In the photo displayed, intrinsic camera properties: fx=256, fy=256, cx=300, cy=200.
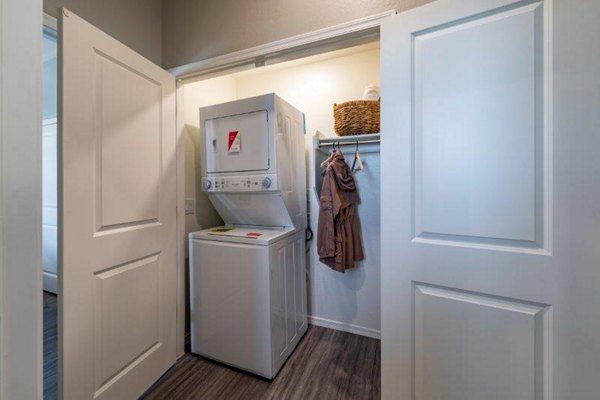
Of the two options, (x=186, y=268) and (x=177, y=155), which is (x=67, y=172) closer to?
(x=177, y=155)

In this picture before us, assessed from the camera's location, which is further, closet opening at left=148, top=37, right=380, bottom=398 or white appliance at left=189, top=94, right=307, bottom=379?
closet opening at left=148, top=37, right=380, bottom=398

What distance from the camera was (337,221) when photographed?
6.55 feet

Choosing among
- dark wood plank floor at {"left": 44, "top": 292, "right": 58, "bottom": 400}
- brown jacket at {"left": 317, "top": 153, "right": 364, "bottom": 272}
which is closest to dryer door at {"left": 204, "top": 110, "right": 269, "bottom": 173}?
brown jacket at {"left": 317, "top": 153, "right": 364, "bottom": 272}

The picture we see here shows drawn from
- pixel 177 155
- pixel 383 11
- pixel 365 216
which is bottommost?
pixel 365 216

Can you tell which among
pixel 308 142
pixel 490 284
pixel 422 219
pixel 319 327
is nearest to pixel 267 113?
pixel 308 142

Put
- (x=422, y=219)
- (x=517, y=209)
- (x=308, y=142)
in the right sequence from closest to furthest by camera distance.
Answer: (x=517, y=209) < (x=422, y=219) < (x=308, y=142)

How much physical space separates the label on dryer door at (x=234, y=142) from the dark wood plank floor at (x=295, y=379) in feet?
5.00

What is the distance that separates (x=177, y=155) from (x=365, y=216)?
5.02 ft

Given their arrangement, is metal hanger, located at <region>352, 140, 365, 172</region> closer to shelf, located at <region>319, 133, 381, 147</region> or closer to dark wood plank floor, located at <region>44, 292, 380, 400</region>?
shelf, located at <region>319, 133, 381, 147</region>

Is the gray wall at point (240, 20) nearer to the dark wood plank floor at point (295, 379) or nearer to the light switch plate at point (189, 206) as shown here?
the light switch plate at point (189, 206)

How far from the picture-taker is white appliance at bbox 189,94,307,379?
165 cm

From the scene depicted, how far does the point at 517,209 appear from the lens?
3.00 ft

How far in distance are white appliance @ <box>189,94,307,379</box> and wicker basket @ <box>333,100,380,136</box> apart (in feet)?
1.32

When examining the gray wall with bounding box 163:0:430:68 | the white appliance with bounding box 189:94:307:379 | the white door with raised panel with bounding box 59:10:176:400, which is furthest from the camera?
the white appliance with bounding box 189:94:307:379
